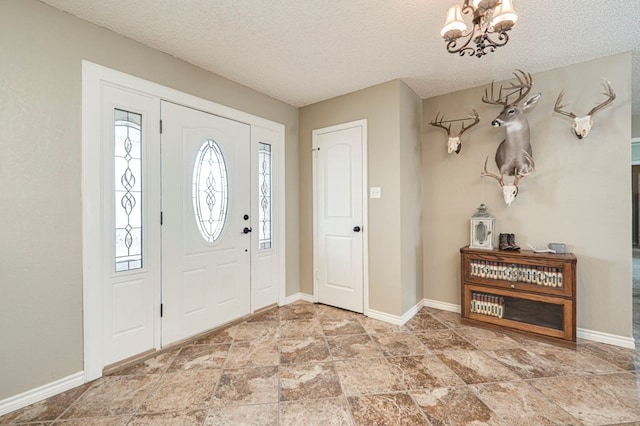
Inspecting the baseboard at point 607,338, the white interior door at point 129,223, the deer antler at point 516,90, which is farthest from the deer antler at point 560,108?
the white interior door at point 129,223

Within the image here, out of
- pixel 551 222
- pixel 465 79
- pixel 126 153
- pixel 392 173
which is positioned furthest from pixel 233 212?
pixel 551 222

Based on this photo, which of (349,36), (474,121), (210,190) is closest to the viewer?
(349,36)

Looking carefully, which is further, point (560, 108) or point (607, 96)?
point (560, 108)

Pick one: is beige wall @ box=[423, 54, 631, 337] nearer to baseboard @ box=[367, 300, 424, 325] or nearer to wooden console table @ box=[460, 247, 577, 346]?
wooden console table @ box=[460, 247, 577, 346]

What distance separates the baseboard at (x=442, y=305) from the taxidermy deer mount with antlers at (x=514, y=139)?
1368 millimetres

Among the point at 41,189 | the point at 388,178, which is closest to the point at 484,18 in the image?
the point at 388,178

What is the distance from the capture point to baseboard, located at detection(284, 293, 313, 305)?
371cm

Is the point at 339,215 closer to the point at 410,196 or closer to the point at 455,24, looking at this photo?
the point at 410,196

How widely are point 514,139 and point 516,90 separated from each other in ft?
1.93

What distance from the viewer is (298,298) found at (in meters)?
3.88

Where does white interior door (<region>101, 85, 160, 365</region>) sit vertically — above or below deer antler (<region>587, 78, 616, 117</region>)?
Result: below

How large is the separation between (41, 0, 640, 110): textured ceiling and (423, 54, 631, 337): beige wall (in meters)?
0.30

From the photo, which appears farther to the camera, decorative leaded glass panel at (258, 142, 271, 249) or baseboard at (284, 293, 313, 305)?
baseboard at (284, 293, 313, 305)

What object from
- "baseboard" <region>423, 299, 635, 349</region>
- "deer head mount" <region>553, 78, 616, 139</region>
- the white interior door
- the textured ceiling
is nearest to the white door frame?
the white interior door
